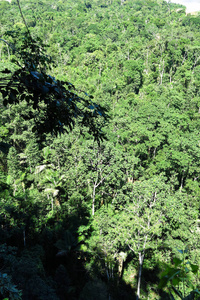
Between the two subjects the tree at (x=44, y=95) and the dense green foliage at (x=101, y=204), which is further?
the dense green foliage at (x=101, y=204)

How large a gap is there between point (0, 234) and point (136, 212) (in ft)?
24.5

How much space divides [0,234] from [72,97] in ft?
32.6

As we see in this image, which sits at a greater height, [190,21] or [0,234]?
[190,21]

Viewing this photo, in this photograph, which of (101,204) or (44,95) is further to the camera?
(101,204)

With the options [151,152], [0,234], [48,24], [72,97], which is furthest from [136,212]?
[48,24]

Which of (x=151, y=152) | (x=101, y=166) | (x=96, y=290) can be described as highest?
(x=151, y=152)

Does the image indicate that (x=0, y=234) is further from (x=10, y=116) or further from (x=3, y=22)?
(x=3, y=22)

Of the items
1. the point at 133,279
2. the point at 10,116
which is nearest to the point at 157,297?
the point at 133,279

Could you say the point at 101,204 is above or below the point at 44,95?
below

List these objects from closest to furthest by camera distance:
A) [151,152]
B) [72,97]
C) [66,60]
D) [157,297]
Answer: [72,97], [157,297], [151,152], [66,60]

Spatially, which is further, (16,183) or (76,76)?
(76,76)

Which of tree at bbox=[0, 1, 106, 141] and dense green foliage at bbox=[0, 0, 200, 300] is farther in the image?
dense green foliage at bbox=[0, 0, 200, 300]

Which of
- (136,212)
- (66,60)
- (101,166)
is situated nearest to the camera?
(136,212)

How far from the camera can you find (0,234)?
31.2ft
